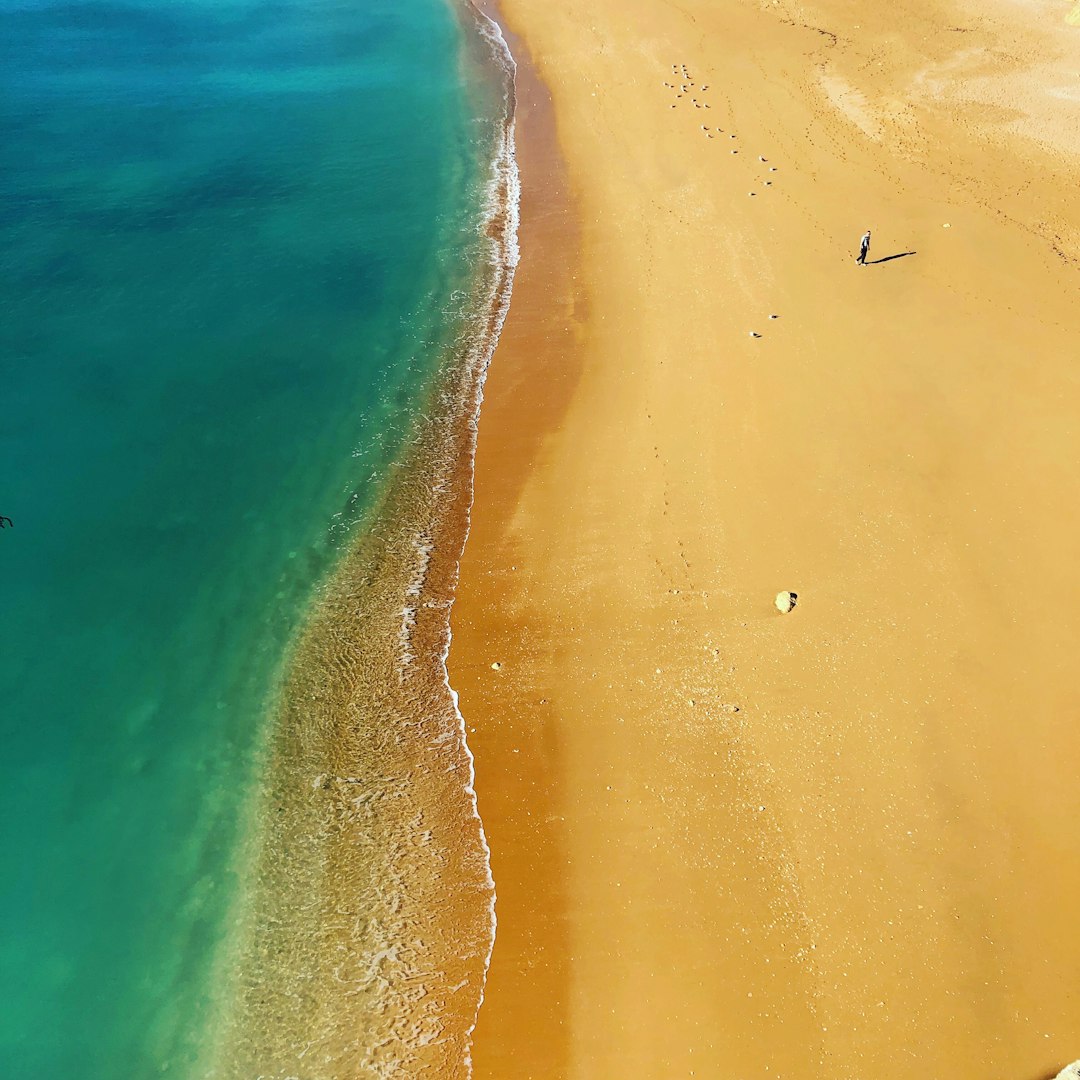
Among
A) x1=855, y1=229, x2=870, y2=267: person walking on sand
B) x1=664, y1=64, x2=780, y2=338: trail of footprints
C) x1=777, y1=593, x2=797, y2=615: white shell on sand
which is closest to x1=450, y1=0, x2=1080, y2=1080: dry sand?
x1=777, y1=593, x2=797, y2=615: white shell on sand

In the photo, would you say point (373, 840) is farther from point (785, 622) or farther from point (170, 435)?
point (170, 435)

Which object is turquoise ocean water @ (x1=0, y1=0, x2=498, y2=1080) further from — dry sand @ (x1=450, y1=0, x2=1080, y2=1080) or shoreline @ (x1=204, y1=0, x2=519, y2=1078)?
dry sand @ (x1=450, y1=0, x2=1080, y2=1080)

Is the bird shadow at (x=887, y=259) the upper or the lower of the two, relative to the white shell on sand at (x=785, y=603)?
upper

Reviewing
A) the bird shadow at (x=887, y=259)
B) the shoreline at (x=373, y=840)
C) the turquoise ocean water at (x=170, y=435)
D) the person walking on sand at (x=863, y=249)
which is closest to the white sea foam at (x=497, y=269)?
the shoreline at (x=373, y=840)

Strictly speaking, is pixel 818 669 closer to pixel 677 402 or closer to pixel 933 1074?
pixel 933 1074

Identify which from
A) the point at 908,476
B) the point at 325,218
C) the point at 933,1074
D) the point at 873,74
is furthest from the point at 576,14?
the point at 933,1074

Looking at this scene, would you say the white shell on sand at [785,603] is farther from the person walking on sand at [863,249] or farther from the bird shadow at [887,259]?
→ the bird shadow at [887,259]

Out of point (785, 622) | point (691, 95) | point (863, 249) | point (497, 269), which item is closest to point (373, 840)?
point (785, 622)
